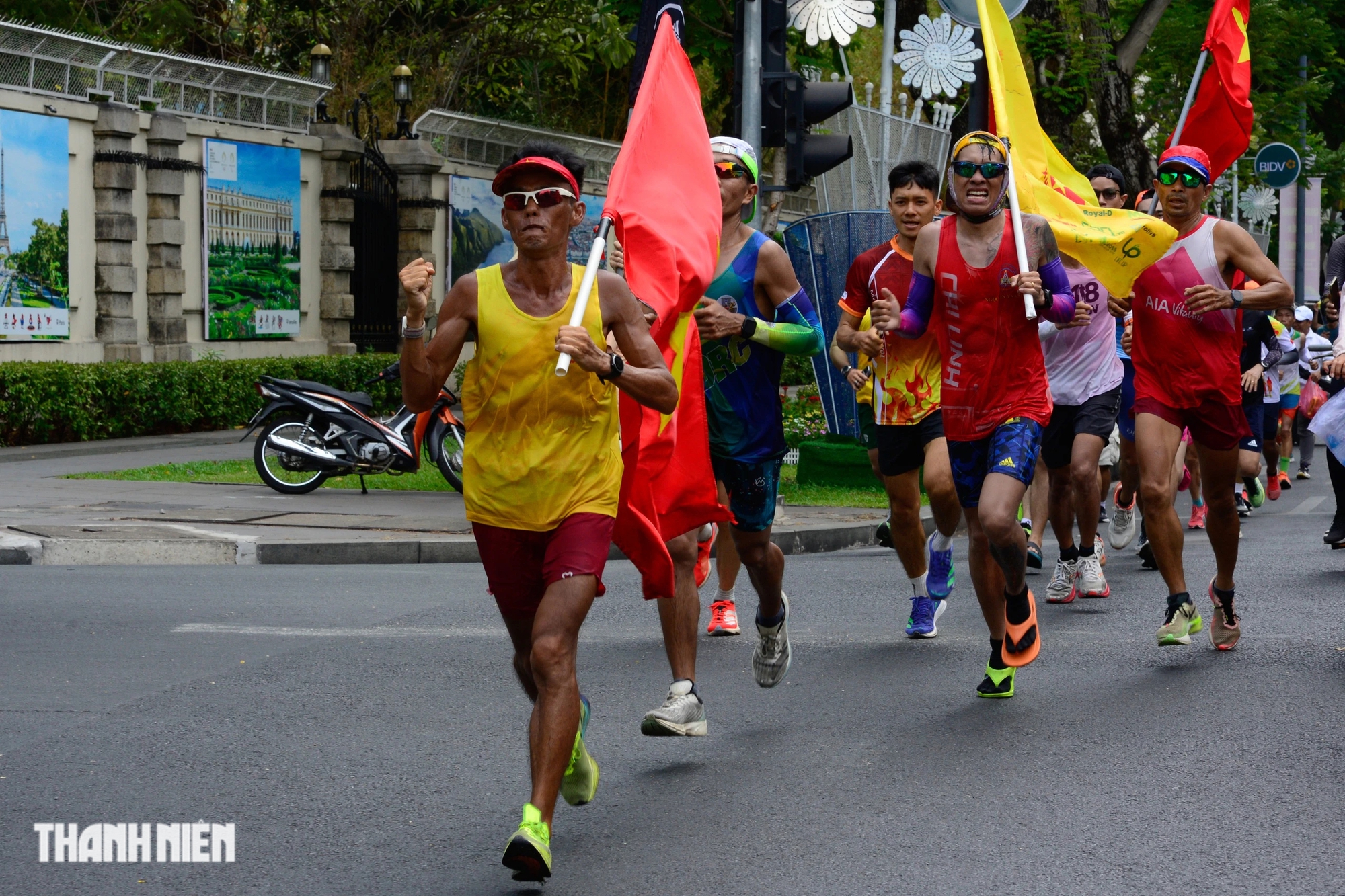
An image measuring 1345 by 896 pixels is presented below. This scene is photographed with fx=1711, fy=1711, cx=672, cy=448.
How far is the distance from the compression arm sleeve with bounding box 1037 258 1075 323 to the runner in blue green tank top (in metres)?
A: 0.87

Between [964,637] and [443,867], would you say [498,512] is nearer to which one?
[443,867]

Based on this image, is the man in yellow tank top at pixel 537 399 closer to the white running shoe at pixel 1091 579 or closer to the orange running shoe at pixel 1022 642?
the orange running shoe at pixel 1022 642

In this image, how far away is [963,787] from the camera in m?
5.15

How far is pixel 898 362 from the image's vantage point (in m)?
7.92

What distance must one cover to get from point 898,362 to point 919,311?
4.26 feet

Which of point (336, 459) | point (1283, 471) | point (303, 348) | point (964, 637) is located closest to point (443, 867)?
point (964, 637)

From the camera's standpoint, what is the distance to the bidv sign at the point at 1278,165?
22.8 metres

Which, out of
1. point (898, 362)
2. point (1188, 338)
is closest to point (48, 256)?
point (898, 362)

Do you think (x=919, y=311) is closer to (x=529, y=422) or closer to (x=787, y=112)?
(x=529, y=422)

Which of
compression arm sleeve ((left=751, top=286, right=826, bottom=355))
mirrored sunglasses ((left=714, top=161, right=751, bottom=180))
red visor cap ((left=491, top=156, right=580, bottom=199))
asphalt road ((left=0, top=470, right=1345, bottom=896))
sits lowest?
asphalt road ((left=0, top=470, right=1345, bottom=896))

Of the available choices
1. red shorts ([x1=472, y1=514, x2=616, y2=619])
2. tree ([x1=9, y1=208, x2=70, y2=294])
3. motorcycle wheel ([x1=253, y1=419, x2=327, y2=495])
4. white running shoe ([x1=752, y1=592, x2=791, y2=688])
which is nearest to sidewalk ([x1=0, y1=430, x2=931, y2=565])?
motorcycle wheel ([x1=253, y1=419, x2=327, y2=495])

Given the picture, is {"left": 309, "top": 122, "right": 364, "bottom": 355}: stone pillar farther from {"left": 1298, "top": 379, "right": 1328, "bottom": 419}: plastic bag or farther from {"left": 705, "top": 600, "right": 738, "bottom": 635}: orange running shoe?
{"left": 705, "top": 600, "right": 738, "bottom": 635}: orange running shoe

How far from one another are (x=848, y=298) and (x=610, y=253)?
183cm

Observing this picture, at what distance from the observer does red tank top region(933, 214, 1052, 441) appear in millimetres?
6410
